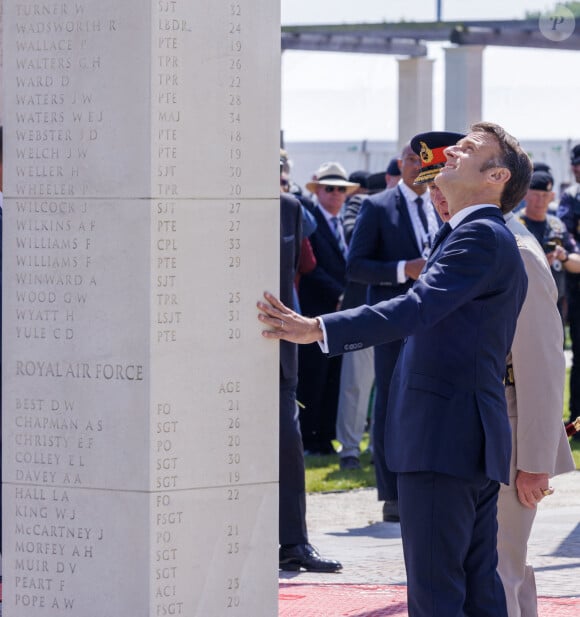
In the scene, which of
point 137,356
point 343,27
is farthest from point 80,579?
point 343,27

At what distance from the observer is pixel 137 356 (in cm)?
455

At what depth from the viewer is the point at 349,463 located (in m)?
10.5

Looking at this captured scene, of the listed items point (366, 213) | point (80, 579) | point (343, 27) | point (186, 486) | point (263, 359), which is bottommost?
point (80, 579)

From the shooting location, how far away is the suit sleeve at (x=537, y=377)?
5.14 m

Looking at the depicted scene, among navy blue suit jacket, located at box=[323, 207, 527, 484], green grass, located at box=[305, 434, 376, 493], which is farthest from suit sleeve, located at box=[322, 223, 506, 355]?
green grass, located at box=[305, 434, 376, 493]

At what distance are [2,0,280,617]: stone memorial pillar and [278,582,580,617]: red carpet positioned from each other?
4.25ft

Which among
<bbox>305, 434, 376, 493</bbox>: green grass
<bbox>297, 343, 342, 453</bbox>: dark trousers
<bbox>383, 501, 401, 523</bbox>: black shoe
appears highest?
<bbox>297, 343, 342, 453</bbox>: dark trousers

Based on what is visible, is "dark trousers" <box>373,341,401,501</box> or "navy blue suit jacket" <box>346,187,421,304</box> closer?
"dark trousers" <box>373,341,401,501</box>

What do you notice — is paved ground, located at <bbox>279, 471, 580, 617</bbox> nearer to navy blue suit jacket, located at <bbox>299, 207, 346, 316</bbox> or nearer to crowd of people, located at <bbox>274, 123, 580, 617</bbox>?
crowd of people, located at <bbox>274, 123, 580, 617</bbox>

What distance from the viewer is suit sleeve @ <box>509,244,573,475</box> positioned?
5145 millimetres

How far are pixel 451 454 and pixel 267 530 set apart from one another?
0.73 meters

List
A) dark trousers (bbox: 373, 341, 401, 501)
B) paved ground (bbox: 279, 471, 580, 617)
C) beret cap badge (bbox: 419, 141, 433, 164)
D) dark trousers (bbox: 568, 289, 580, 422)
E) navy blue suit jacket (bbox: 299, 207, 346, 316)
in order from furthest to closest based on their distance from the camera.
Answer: dark trousers (bbox: 568, 289, 580, 422) < navy blue suit jacket (bbox: 299, 207, 346, 316) < dark trousers (bbox: 373, 341, 401, 501) < paved ground (bbox: 279, 471, 580, 617) < beret cap badge (bbox: 419, 141, 433, 164)

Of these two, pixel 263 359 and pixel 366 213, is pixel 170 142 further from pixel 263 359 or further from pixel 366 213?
pixel 366 213

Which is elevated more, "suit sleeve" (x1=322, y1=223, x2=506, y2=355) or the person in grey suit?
"suit sleeve" (x1=322, y1=223, x2=506, y2=355)
